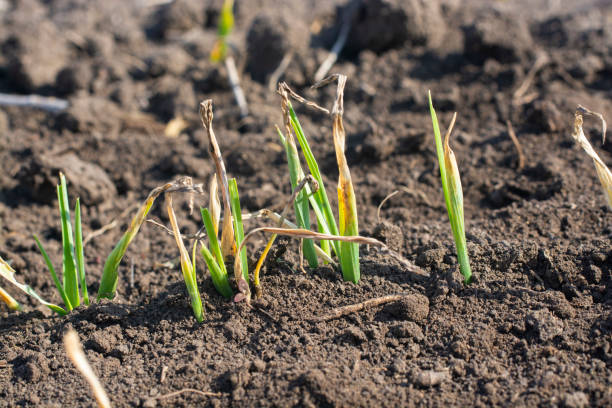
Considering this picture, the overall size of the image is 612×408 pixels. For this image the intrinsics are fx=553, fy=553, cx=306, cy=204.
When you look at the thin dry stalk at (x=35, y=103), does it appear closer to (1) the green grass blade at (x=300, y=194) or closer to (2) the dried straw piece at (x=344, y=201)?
(1) the green grass blade at (x=300, y=194)

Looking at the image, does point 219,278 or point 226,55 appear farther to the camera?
point 226,55

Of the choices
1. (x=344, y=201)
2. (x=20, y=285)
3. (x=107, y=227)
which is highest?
(x=344, y=201)

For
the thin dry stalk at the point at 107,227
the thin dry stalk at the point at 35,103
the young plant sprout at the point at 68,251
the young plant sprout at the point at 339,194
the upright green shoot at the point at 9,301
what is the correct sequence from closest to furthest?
1. the young plant sprout at the point at 339,194
2. the young plant sprout at the point at 68,251
3. the upright green shoot at the point at 9,301
4. the thin dry stalk at the point at 107,227
5. the thin dry stalk at the point at 35,103

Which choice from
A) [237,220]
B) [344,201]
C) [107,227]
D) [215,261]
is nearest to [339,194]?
[344,201]

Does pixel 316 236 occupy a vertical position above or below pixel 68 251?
above

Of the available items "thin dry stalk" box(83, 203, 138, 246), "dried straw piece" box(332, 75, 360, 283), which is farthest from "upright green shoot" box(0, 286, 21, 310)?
"dried straw piece" box(332, 75, 360, 283)

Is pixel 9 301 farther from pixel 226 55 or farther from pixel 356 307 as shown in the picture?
pixel 226 55

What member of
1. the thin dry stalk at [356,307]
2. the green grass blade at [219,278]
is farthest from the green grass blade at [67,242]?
the thin dry stalk at [356,307]

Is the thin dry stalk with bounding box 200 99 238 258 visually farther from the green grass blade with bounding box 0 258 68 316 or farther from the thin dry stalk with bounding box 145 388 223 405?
the green grass blade with bounding box 0 258 68 316
